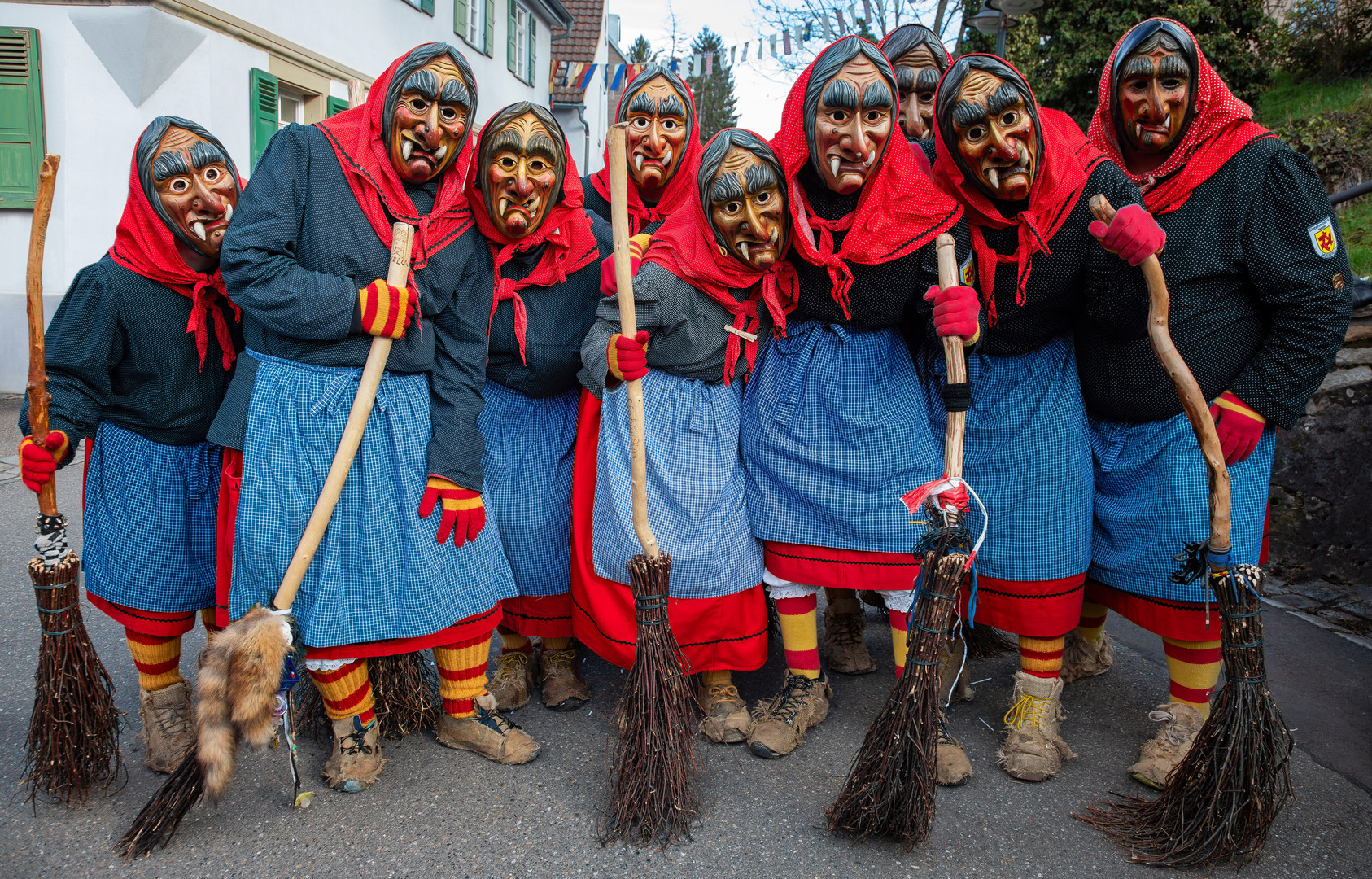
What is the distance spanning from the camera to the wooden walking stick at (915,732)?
218 centimetres

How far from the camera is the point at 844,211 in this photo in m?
2.64

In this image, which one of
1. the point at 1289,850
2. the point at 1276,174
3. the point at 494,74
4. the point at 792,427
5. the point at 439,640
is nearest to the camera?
the point at 1289,850

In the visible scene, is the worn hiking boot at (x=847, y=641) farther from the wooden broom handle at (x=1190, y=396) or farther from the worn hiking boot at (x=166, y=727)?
the worn hiking boot at (x=166, y=727)

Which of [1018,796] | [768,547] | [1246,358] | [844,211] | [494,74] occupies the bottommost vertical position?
[1018,796]

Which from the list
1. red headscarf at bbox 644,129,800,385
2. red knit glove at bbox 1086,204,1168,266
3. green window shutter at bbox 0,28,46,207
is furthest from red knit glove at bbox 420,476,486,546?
green window shutter at bbox 0,28,46,207

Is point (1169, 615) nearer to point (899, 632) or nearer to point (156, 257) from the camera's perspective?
point (899, 632)

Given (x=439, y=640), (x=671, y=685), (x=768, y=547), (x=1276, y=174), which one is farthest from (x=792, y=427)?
(x=1276, y=174)

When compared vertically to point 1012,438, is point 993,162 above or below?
above

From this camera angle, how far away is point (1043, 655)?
2680 mm

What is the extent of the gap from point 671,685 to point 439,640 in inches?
27.2

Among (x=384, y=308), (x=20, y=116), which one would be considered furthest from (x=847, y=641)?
(x=20, y=116)

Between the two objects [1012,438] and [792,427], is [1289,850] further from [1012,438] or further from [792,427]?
[792,427]

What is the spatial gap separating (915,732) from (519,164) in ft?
6.17

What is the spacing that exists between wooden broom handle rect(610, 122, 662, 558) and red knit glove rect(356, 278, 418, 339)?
576 millimetres
